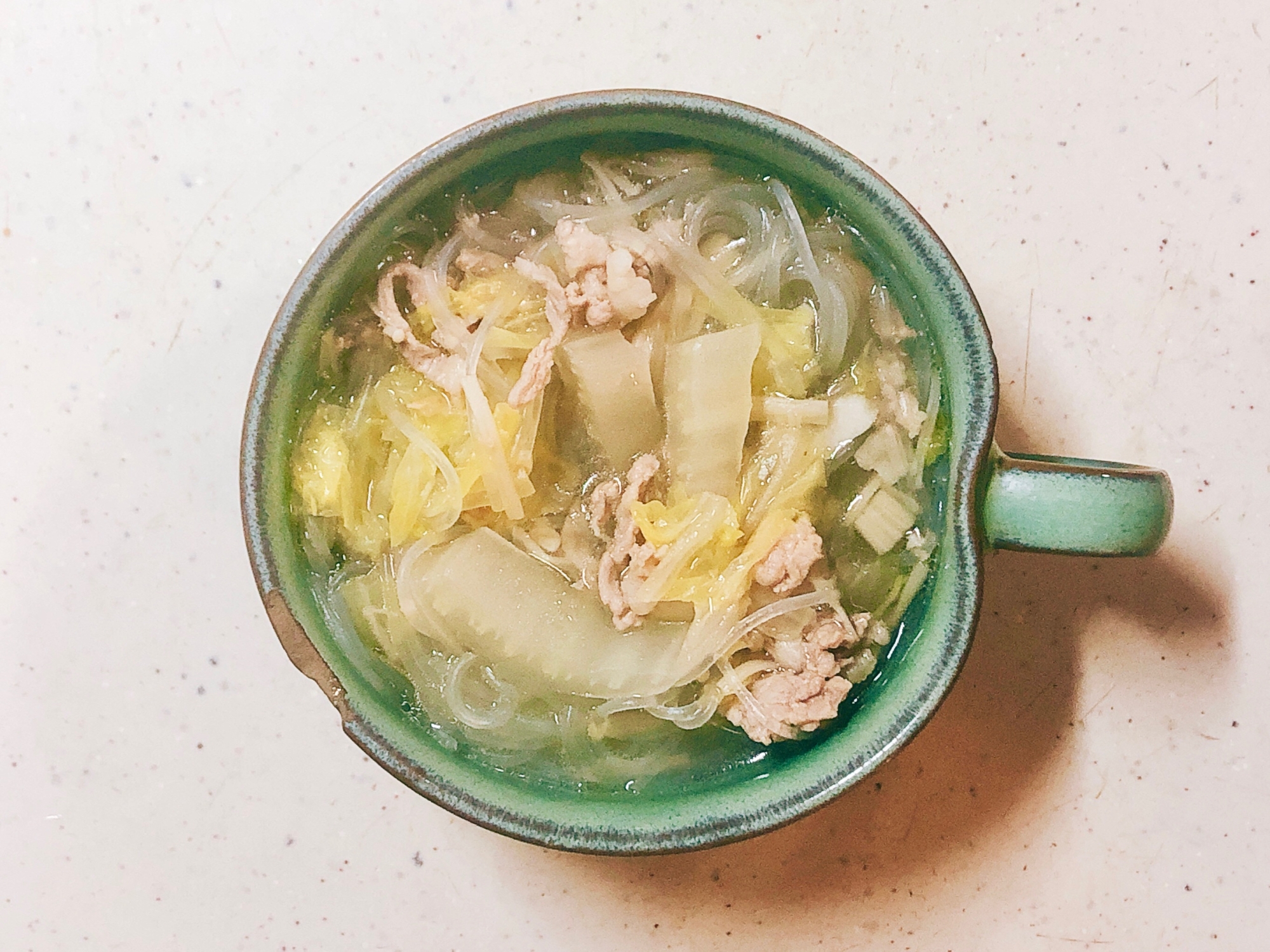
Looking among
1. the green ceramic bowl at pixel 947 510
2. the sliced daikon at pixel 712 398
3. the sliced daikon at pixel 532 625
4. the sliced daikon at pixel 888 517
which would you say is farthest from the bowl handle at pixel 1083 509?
the sliced daikon at pixel 532 625

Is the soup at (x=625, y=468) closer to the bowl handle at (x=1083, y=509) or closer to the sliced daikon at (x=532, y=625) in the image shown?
the sliced daikon at (x=532, y=625)

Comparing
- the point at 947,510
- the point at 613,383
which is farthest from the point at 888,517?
the point at 613,383

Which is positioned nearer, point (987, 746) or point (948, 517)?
point (948, 517)

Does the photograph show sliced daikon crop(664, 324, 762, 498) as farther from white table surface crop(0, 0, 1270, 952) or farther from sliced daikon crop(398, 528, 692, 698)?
white table surface crop(0, 0, 1270, 952)

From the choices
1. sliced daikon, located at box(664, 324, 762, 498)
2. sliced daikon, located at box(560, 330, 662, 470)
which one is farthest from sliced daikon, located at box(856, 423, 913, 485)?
sliced daikon, located at box(560, 330, 662, 470)

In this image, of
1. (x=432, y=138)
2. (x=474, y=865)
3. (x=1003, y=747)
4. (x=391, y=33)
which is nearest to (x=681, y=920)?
(x=474, y=865)

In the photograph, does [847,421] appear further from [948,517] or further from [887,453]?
Answer: [948,517]
